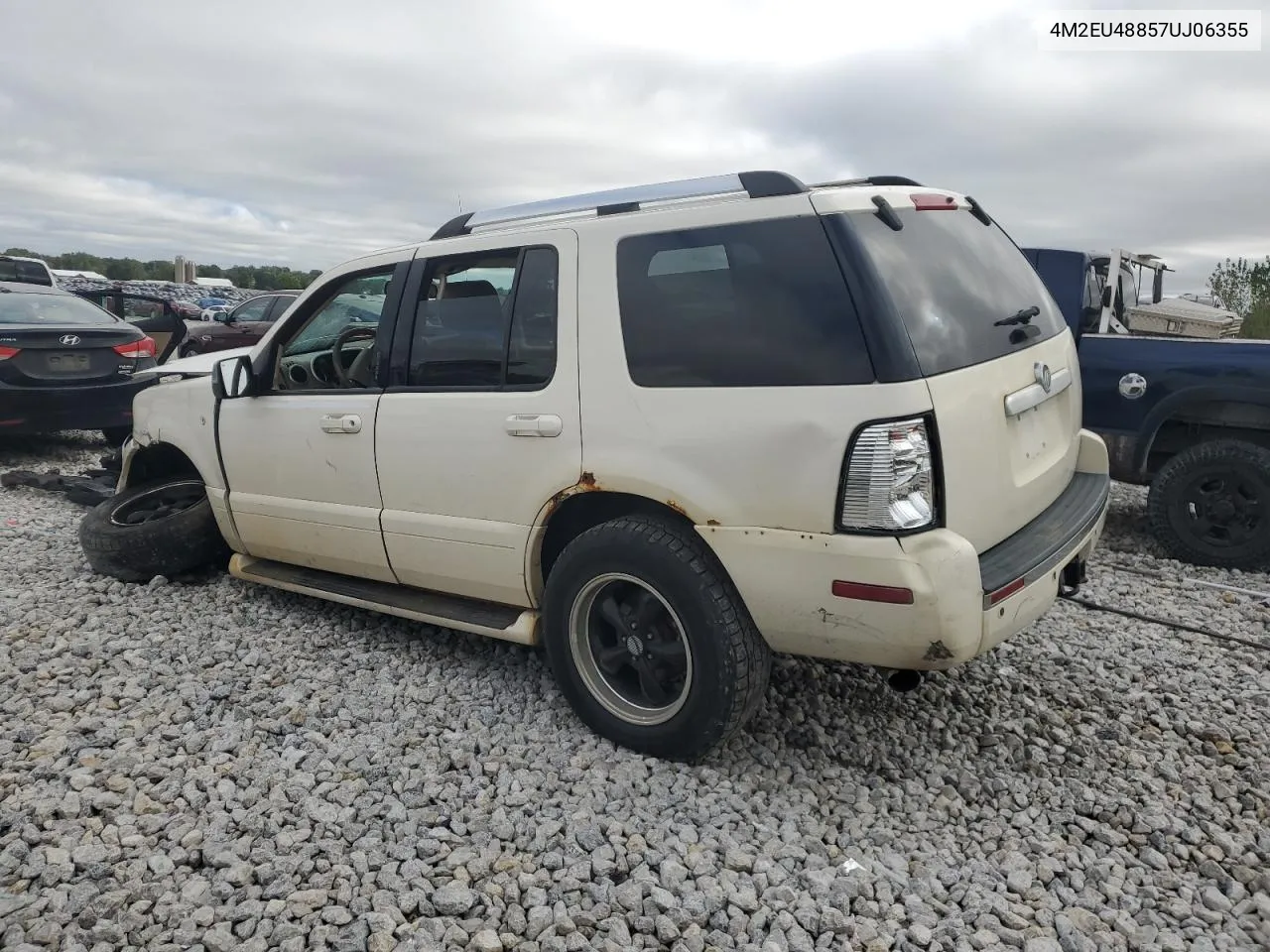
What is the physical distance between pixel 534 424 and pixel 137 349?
22.1ft

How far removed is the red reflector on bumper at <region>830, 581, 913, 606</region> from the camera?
8.30 ft

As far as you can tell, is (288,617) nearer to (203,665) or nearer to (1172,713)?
(203,665)

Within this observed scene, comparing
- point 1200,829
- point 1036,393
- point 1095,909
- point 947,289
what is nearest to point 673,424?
point 947,289

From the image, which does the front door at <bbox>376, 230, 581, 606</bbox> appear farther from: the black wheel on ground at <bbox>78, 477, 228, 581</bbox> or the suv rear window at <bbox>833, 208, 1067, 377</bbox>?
the black wheel on ground at <bbox>78, 477, 228, 581</bbox>

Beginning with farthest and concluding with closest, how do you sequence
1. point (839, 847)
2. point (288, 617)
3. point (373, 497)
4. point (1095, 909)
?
point (288, 617) < point (373, 497) < point (839, 847) < point (1095, 909)

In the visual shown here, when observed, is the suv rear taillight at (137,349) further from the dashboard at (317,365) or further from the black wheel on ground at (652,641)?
the black wheel on ground at (652,641)

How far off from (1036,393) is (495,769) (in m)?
2.28

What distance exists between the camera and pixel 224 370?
4273mm

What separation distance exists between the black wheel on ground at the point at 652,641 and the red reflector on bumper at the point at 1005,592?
28.0 inches

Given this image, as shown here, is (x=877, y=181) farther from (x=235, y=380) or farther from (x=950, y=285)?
(x=235, y=380)

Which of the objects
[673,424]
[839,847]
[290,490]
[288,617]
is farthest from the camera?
[288,617]

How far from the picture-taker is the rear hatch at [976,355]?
8.82 ft

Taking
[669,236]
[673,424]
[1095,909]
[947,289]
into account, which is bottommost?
[1095,909]

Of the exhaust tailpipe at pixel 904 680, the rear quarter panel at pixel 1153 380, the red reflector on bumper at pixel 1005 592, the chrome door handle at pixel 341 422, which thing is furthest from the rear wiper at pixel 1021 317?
the rear quarter panel at pixel 1153 380
